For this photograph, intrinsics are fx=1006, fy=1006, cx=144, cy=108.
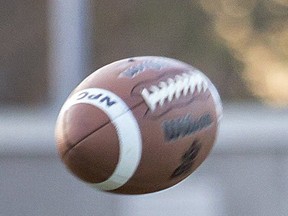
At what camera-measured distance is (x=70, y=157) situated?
3449 millimetres

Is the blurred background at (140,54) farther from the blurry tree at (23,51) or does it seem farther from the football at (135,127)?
the football at (135,127)

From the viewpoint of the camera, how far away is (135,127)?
3.37 m

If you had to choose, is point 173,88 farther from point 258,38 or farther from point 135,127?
point 258,38

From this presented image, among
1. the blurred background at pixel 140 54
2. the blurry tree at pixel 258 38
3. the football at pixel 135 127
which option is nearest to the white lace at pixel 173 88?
the football at pixel 135 127

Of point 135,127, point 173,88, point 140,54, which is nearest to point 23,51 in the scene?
point 140,54

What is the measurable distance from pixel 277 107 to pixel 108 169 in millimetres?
3859

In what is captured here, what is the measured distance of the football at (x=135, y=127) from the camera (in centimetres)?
337

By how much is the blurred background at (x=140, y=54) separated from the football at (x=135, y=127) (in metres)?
3.33

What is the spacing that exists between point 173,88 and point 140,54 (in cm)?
351

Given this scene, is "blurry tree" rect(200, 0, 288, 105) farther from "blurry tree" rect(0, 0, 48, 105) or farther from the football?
the football

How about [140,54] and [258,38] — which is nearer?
[140,54]

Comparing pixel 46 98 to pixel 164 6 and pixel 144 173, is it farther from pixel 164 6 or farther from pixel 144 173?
pixel 144 173

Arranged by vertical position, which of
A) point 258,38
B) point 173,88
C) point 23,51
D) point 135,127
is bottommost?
point 23,51

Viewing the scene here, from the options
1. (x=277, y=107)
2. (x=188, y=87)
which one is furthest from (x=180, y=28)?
(x=188, y=87)
